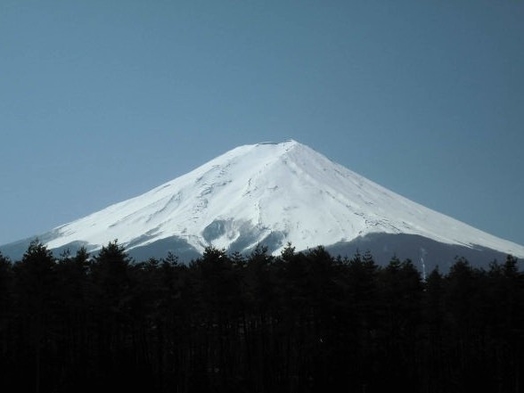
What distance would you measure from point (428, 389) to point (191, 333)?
16822 mm

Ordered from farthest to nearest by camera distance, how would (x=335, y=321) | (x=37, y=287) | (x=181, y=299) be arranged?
(x=181, y=299)
(x=335, y=321)
(x=37, y=287)

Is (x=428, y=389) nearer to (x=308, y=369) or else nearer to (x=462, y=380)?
(x=462, y=380)

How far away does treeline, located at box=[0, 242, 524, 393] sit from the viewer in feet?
136

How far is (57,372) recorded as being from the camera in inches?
1774

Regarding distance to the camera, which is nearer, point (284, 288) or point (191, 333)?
point (284, 288)

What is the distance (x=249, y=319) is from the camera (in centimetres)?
5094

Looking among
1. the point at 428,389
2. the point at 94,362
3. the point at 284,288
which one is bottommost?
the point at 428,389

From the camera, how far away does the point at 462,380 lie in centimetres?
4847

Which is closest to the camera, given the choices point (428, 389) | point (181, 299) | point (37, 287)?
point (37, 287)

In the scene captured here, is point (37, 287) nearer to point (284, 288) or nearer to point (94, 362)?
point (94, 362)

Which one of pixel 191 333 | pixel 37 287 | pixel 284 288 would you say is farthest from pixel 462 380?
pixel 37 287

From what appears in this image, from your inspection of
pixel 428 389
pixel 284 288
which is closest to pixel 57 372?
pixel 284 288

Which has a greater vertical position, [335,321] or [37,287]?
[37,287]

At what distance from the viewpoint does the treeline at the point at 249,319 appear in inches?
1631
